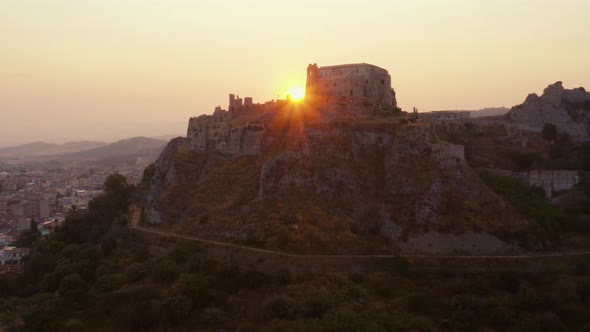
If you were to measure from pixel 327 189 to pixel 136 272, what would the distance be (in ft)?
46.0

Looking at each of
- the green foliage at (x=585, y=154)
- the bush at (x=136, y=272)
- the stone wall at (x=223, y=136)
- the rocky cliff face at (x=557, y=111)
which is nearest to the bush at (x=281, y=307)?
the bush at (x=136, y=272)

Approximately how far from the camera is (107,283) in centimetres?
3556

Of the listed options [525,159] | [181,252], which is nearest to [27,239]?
[181,252]

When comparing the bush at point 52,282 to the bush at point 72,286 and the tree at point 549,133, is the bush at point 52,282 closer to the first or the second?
the bush at point 72,286

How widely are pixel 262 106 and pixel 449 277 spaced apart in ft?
82.8

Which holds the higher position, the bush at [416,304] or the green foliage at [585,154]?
the green foliage at [585,154]

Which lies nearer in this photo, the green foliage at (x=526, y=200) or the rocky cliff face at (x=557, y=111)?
the green foliage at (x=526, y=200)

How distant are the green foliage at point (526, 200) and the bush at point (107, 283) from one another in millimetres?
27085

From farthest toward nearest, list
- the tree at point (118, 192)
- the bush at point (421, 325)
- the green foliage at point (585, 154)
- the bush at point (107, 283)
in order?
the tree at point (118, 192)
the green foliage at point (585, 154)
the bush at point (107, 283)
the bush at point (421, 325)

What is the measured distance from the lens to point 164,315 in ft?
98.9

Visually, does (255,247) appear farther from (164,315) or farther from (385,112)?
(385,112)

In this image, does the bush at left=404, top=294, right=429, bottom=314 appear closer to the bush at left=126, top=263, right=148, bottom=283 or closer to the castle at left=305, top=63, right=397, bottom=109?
A: the bush at left=126, top=263, right=148, bottom=283

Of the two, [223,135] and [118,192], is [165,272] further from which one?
[118,192]

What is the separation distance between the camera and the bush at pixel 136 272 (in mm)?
35219
